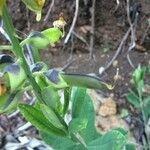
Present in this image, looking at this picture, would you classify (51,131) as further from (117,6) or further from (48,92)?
(117,6)

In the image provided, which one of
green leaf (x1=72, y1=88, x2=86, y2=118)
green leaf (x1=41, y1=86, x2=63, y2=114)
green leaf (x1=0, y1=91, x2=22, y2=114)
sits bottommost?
green leaf (x1=72, y1=88, x2=86, y2=118)

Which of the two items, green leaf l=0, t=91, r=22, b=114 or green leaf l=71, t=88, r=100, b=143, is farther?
green leaf l=71, t=88, r=100, b=143

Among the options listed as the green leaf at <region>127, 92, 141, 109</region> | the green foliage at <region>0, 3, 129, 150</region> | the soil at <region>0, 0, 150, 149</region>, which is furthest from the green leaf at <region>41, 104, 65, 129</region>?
the soil at <region>0, 0, 150, 149</region>

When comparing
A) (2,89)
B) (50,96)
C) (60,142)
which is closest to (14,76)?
(2,89)

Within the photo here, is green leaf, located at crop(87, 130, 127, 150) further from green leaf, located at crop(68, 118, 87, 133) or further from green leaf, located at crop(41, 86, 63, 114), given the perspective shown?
green leaf, located at crop(41, 86, 63, 114)

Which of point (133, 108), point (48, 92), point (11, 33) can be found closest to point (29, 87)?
point (48, 92)

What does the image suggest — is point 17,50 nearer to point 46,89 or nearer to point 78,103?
point 46,89

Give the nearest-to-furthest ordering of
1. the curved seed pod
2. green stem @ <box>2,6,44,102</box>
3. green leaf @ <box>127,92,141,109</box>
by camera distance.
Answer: green stem @ <box>2,6,44,102</box> → the curved seed pod → green leaf @ <box>127,92,141,109</box>
